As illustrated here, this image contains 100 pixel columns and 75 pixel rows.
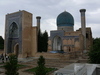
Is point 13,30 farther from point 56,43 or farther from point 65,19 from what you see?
point 65,19

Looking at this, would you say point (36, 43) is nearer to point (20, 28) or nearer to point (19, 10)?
point (20, 28)

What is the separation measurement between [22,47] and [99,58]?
11287 millimetres

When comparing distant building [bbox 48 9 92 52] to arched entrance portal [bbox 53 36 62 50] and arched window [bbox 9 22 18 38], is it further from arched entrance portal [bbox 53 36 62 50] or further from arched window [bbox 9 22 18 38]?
arched window [bbox 9 22 18 38]

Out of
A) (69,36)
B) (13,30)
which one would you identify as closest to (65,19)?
(69,36)

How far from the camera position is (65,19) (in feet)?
102

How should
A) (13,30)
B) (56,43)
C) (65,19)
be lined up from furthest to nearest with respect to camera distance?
(65,19), (56,43), (13,30)

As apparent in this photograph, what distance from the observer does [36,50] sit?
18109 millimetres

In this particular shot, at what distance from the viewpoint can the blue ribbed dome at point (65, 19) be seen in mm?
31297

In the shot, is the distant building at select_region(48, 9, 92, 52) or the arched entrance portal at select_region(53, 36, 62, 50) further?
the arched entrance portal at select_region(53, 36, 62, 50)

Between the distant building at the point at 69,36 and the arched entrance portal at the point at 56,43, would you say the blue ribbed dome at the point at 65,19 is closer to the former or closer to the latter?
the distant building at the point at 69,36

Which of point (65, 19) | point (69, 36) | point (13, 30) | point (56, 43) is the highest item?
point (65, 19)

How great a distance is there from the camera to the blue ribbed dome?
103 ft

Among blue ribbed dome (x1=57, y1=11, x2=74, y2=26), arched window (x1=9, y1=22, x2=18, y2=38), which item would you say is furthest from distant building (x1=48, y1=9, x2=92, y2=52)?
arched window (x1=9, y1=22, x2=18, y2=38)

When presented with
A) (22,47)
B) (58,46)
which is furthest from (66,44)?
(22,47)
